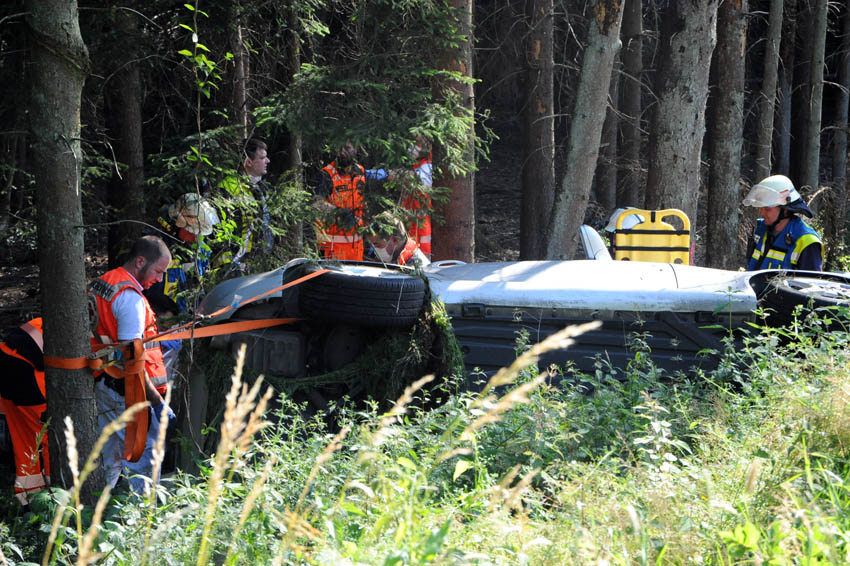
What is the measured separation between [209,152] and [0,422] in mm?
2730

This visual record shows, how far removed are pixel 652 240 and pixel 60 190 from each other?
527cm

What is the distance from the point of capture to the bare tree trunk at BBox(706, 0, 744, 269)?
1239 cm

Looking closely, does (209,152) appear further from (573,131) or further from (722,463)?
(722,463)

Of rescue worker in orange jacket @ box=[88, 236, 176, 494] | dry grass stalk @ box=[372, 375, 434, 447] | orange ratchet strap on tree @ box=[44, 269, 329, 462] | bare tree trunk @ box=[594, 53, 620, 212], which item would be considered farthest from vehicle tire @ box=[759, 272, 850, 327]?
bare tree trunk @ box=[594, 53, 620, 212]

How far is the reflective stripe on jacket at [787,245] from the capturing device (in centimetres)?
655

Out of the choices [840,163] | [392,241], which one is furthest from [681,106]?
[840,163]

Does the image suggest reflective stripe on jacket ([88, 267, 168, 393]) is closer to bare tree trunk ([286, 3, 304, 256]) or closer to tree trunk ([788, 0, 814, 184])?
bare tree trunk ([286, 3, 304, 256])

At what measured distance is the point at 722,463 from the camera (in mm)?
3264

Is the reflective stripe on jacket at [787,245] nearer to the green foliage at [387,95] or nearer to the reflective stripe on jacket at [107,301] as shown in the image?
the green foliage at [387,95]

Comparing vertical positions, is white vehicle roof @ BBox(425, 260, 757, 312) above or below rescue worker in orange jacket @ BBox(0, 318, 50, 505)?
above

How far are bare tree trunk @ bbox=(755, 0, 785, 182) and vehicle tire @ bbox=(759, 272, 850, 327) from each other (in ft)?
30.3

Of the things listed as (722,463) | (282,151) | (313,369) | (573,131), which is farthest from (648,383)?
(282,151)

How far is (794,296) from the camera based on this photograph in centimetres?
506

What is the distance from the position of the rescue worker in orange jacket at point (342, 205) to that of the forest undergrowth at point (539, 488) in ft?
10.0
